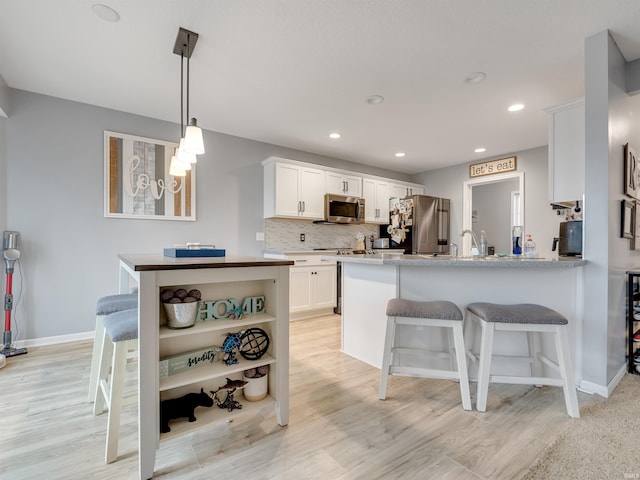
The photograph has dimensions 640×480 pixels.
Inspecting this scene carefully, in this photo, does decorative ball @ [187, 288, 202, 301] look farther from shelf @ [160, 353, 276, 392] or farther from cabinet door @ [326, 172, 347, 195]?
cabinet door @ [326, 172, 347, 195]

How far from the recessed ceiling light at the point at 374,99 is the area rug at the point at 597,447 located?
285 cm

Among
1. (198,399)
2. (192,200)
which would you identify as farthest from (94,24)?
→ (198,399)

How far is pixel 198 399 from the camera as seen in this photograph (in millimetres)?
1550

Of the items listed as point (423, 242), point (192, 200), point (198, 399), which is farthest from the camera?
point (423, 242)

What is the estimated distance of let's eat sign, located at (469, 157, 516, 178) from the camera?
468cm

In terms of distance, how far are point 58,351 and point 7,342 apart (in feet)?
1.26

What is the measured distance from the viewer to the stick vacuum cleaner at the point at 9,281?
2648 mm

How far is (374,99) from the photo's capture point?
3006 mm

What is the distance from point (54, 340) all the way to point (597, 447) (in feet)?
13.9

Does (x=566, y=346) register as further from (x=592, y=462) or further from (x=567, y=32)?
(x=567, y=32)

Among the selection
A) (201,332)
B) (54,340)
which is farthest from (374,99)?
(54,340)

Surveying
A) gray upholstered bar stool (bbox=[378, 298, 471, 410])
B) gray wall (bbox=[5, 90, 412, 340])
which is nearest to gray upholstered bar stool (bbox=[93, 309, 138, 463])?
gray upholstered bar stool (bbox=[378, 298, 471, 410])

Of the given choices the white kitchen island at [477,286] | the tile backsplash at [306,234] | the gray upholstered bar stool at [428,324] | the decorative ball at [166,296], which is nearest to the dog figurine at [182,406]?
the decorative ball at [166,296]

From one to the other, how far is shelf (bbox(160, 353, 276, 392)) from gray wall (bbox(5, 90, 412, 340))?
7.92ft
